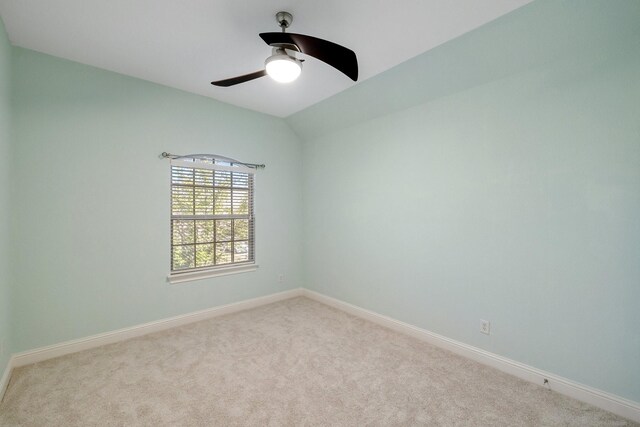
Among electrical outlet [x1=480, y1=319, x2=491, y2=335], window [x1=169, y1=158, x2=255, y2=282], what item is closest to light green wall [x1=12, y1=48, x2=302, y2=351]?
window [x1=169, y1=158, x2=255, y2=282]

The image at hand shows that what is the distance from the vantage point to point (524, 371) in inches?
87.3

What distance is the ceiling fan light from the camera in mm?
1878

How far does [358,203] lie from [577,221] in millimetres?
2064

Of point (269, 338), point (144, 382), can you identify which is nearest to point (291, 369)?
point (269, 338)

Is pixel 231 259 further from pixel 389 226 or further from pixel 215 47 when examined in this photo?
pixel 215 47

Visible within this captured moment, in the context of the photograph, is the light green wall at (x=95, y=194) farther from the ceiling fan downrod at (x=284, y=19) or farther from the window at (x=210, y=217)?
the ceiling fan downrod at (x=284, y=19)

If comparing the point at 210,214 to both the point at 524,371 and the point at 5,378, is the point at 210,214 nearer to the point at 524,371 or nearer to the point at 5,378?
the point at 5,378

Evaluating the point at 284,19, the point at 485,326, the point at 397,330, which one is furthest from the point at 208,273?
the point at 485,326

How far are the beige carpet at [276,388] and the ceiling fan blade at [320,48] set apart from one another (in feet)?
7.35

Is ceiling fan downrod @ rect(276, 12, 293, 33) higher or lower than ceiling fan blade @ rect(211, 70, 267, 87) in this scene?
higher

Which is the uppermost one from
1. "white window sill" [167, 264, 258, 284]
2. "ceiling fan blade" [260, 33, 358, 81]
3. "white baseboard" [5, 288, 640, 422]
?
"ceiling fan blade" [260, 33, 358, 81]

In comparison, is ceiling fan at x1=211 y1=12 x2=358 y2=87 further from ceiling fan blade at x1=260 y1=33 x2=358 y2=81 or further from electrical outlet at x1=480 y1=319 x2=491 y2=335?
electrical outlet at x1=480 y1=319 x2=491 y2=335

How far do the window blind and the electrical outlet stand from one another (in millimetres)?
2725

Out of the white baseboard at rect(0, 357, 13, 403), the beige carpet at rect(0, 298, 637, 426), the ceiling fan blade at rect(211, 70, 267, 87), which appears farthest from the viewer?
the ceiling fan blade at rect(211, 70, 267, 87)
